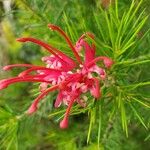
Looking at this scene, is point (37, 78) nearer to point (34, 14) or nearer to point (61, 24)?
point (61, 24)

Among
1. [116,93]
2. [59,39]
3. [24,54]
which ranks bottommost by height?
[116,93]

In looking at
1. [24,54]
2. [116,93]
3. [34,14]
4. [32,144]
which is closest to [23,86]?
[32,144]

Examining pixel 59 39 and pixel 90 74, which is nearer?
pixel 90 74

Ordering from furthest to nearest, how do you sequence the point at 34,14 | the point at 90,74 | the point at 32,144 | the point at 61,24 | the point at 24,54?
the point at 24,54
the point at 32,144
the point at 34,14
the point at 61,24
the point at 90,74

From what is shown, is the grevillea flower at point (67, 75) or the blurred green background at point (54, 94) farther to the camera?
the blurred green background at point (54, 94)

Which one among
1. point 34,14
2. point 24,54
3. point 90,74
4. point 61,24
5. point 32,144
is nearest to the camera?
point 90,74

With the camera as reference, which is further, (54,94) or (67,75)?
(54,94)

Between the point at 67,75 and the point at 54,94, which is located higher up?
→ the point at 54,94

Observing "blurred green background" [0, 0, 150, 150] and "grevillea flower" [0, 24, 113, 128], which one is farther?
"blurred green background" [0, 0, 150, 150]
